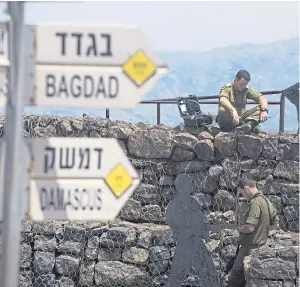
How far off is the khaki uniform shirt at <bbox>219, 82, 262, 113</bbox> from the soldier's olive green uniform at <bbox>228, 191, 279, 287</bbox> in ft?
4.14

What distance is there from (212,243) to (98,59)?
210 inches

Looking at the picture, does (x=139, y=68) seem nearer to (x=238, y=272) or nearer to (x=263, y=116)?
→ (x=238, y=272)

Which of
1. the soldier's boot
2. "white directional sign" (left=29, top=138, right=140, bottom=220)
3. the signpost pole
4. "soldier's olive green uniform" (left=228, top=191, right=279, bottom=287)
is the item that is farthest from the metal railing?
the signpost pole

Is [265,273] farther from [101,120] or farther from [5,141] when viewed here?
[5,141]

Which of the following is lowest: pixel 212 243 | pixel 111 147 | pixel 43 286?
pixel 43 286

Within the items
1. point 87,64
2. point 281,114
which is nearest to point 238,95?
point 281,114

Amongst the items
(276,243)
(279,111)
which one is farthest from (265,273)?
(279,111)

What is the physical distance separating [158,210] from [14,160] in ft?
18.5

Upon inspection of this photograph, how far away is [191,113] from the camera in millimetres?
8914

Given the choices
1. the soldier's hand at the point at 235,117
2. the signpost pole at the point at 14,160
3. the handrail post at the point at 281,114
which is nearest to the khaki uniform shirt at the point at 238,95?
the soldier's hand at the point at 235,117

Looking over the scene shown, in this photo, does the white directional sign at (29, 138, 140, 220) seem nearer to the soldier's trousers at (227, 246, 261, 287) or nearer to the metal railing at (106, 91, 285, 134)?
the soldier's trousers at (227, 246, 261, 287)

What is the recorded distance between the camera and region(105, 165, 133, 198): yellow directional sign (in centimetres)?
342

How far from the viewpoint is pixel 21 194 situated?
3258 millimetres

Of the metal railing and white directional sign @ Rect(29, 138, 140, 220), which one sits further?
the metal railing
